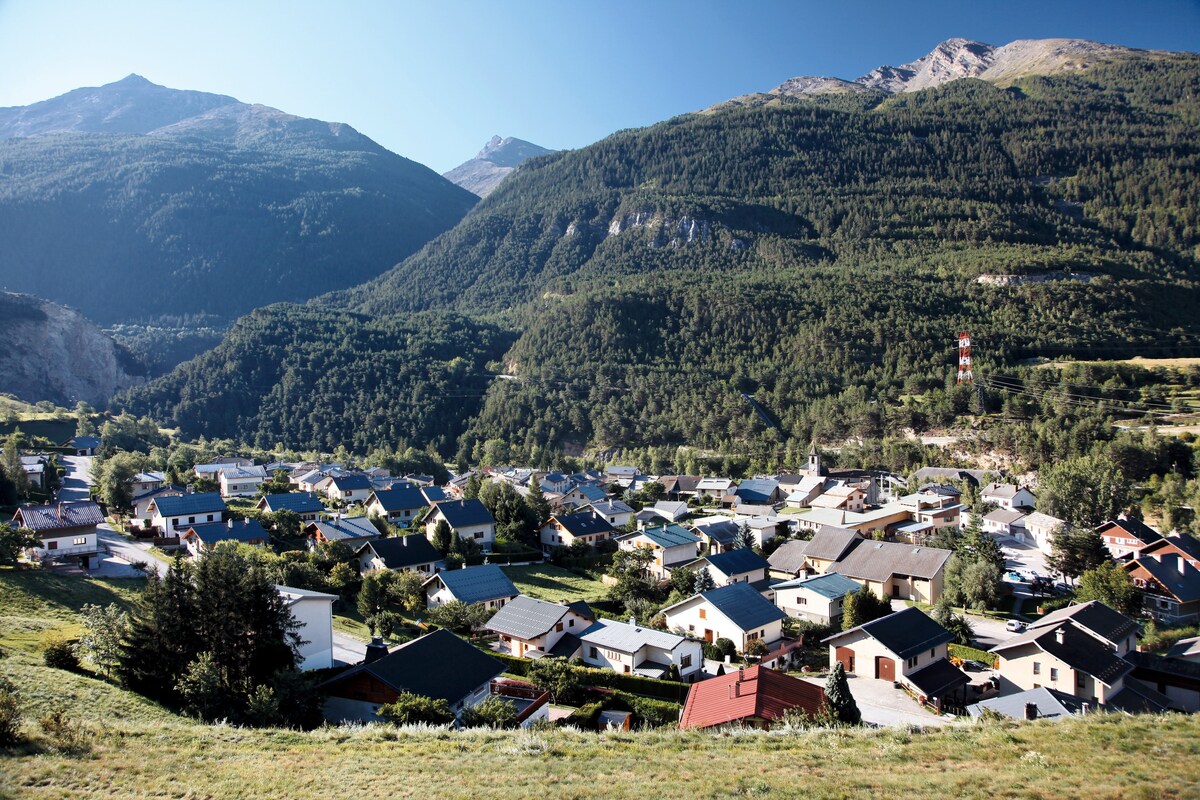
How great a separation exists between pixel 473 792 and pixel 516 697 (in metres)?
10.4

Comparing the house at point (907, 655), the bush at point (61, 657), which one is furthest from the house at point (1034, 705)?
the bush at point (61, 657)

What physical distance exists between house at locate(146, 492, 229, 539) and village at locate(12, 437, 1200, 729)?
0.50ft

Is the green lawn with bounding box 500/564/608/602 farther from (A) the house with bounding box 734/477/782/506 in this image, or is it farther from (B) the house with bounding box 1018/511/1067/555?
(B) the house with bounding box 1018/511/1067/555

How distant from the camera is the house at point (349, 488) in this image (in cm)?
5278

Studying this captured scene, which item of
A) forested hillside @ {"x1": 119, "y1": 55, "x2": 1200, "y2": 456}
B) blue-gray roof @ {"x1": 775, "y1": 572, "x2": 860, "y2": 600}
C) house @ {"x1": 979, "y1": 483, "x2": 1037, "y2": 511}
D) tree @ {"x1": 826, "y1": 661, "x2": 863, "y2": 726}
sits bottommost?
blue-gray roof @ {"x1": 775, "y1": 572, "x2": 860, "y2": 600}

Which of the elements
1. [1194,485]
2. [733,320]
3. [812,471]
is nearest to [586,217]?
[733,320]

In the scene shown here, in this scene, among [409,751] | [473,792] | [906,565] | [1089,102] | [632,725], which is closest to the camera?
[473,792]

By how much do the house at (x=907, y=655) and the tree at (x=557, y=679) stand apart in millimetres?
8851

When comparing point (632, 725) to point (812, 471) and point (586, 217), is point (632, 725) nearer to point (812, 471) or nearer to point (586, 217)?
point (812, 471)

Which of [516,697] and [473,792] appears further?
[516,697]

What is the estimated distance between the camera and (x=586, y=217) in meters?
163

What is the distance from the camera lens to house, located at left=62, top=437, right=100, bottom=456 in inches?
2542

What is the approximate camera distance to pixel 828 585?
104ft

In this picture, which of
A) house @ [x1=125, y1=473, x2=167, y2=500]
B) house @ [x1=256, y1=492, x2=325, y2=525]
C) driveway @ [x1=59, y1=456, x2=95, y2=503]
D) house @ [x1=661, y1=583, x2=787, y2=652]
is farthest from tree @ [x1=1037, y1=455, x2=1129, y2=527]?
driveway @ [x1=59, y1=456, x2=95, y2=503]
